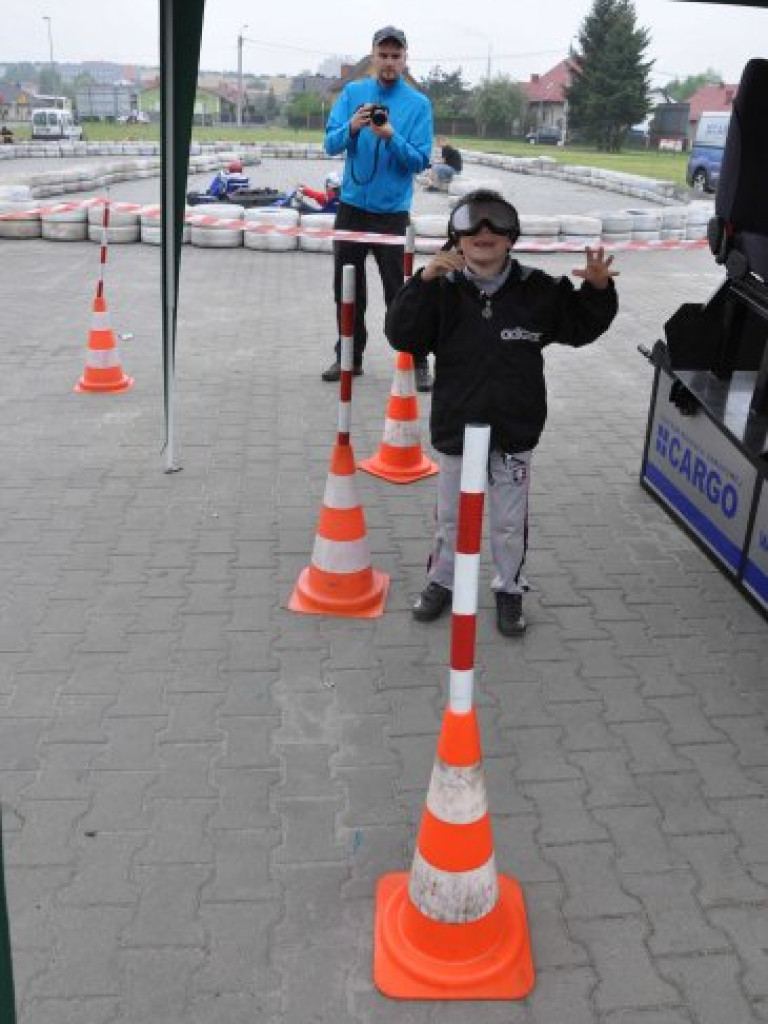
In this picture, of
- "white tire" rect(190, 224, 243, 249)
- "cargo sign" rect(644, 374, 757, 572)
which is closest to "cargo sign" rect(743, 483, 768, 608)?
"cargo sign" rect(644, 374, 757, 572)

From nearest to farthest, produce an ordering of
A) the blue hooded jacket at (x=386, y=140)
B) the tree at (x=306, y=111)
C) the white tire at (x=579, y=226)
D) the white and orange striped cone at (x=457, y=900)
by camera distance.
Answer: the white and orange striped cone at (x=457, y=900) < the blue hooded jacket at (x=386, y=140) < the white tire at (x=579, y=226) < the tree at (x=306, y=111)

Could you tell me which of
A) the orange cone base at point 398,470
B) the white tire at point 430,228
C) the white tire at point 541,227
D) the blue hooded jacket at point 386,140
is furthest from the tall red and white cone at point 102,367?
the white tire at point 541,227

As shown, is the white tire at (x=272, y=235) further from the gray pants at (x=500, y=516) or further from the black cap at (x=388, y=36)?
the gray pants at (x=500, y=516)

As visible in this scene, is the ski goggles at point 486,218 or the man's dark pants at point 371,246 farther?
the man's dark pants at point 371,246

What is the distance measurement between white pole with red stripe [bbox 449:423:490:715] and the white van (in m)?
55.3

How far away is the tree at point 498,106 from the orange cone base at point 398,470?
8434 centimetres

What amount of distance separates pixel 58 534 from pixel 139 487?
69cm

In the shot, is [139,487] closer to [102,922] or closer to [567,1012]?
[102,922]

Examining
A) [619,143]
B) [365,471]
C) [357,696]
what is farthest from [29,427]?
[619,143]

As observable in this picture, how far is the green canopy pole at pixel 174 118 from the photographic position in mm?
3357

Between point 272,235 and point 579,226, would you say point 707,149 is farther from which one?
point 272,235

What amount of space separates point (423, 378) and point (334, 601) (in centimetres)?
334

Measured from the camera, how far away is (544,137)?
263 feet

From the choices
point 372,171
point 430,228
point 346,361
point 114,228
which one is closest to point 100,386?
point 372,171
